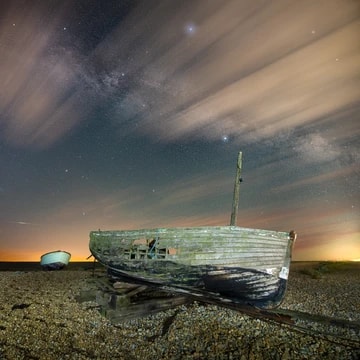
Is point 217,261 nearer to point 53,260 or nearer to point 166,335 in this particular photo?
point 166,335

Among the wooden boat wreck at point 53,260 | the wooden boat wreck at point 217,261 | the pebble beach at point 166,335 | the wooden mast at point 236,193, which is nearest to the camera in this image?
the pebble beach at point 166,335

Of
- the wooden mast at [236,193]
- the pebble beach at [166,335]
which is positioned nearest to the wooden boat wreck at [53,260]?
the pebble beach at [166,335]

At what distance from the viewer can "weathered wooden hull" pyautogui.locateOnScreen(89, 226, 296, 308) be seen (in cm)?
950

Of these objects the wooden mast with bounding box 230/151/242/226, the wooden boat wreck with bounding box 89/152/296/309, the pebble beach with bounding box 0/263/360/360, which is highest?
the wooden mast with bounding box 230/151/242/226

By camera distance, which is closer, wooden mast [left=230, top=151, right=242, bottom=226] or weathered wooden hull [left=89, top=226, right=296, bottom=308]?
weathered wooden hull [left=89, top=226, right=296, bottom=308]

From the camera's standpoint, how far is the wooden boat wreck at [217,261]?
950 cm

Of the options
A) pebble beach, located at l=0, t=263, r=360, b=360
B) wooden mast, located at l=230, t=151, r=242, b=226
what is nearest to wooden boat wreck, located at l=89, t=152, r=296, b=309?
pebble beach, located at l=0, t=263, r=360, b=360

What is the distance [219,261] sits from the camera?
952cm

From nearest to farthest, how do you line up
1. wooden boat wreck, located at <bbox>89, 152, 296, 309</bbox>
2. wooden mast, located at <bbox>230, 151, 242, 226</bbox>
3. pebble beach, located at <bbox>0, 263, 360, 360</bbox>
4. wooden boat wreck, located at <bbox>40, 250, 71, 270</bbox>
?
pebble beach, located at <bbox>0, 263, 360, 360</bbox> → wooden boat wreck, located at <bbox>89, 152, 296, 309</bbox> → wooden mast, located at <bbox>230, 151, 242, 226</bbox> → wooden boat wreck, located at <bbox>40, 250, 71, 270</bbox>

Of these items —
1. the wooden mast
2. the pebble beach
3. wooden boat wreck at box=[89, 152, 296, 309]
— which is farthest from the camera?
the wooden mast

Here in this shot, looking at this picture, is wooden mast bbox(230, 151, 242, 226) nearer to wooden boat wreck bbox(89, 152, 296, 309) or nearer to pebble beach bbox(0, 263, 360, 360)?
wooden boat wreck bbox(89, 152, 296, 309)

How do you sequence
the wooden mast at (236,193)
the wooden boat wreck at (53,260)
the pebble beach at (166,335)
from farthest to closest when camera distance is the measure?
the wooden boat wreck at (53,260), the wooden mast at (236,193), the pebble beach at (166,335)

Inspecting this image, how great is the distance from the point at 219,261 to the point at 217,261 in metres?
0.07

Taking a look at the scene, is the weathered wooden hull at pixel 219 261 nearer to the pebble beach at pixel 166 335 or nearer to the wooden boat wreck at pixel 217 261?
the wooden boat wreck at pixel 217 261
